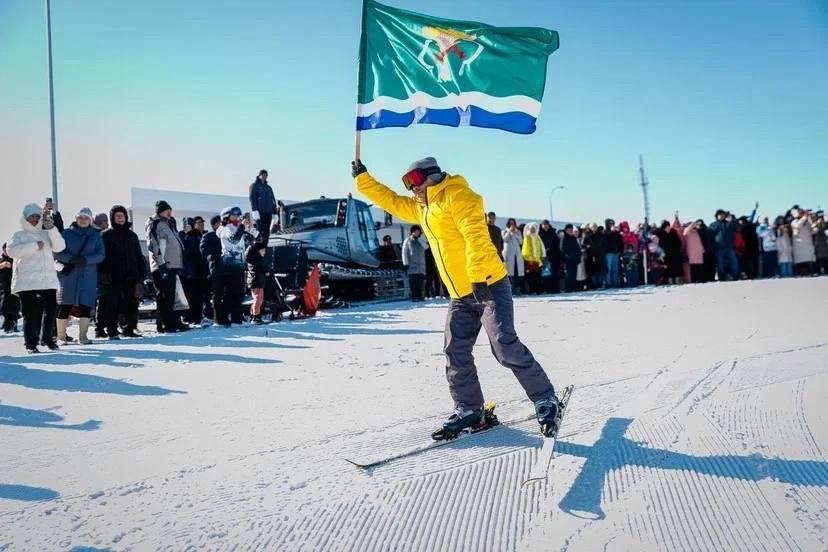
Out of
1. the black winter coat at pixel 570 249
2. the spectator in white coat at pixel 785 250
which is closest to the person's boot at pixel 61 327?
the black winter coat at pixel 570 249

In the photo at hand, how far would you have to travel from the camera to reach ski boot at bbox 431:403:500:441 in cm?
292

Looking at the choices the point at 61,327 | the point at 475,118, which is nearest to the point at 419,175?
the point at 475,118

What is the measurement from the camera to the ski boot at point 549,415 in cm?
277

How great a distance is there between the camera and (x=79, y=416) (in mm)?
3689

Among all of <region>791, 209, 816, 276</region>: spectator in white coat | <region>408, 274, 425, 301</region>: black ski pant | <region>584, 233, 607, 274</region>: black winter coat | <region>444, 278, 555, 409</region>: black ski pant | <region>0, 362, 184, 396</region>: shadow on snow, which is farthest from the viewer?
<region>791, 209, 816, 276</region>: spectator in white coat

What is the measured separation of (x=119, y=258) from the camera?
7.52 metres

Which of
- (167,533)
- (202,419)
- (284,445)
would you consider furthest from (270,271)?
(167,533)

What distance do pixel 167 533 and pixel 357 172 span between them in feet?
7.95

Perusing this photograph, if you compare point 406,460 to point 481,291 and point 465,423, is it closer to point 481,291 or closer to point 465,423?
point 465,423

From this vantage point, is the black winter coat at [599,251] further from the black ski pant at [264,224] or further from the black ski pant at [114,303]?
the black ski pant at [114,303]

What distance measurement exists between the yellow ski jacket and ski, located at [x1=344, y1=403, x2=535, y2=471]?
767mm

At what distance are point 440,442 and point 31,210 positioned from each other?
609 centimetres

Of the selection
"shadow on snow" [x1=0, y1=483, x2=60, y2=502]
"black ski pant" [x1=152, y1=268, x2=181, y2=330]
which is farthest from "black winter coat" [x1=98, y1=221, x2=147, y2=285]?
"shadow on snow" [x1=0, y1=483, x2=60, y2=502]

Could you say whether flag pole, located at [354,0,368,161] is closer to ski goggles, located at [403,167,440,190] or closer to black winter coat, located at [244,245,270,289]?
ski goggles, located at [403,167,440,190]
